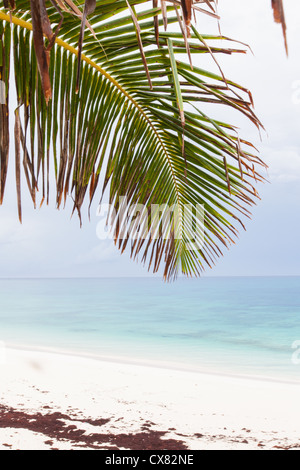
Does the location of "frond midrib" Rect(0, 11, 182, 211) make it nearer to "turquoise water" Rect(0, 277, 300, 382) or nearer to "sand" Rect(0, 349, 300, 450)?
"sand" Rect(0, 349, 300, 450)

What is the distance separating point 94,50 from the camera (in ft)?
4.17

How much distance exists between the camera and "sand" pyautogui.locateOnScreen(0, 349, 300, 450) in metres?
3.04

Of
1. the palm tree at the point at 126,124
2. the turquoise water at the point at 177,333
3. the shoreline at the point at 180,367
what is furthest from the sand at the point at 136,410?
the turquoise water at the point at 177,333

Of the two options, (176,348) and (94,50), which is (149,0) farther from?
(176,348)

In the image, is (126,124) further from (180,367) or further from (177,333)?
(177,333)

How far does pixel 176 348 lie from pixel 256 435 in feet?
28.6

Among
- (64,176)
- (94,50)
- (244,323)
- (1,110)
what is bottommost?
(244,323)

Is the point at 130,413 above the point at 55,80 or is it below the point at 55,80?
below

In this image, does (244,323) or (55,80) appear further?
(244,323)

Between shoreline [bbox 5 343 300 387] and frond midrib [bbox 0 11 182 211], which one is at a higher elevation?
frond midrib [bbox 0 11 182 211]

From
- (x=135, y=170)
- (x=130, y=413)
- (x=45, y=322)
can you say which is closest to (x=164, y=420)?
(x=130, y=413)

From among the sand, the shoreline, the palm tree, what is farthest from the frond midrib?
the shoreline

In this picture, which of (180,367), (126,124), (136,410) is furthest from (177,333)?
(126,124)

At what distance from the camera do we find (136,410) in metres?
4.01
